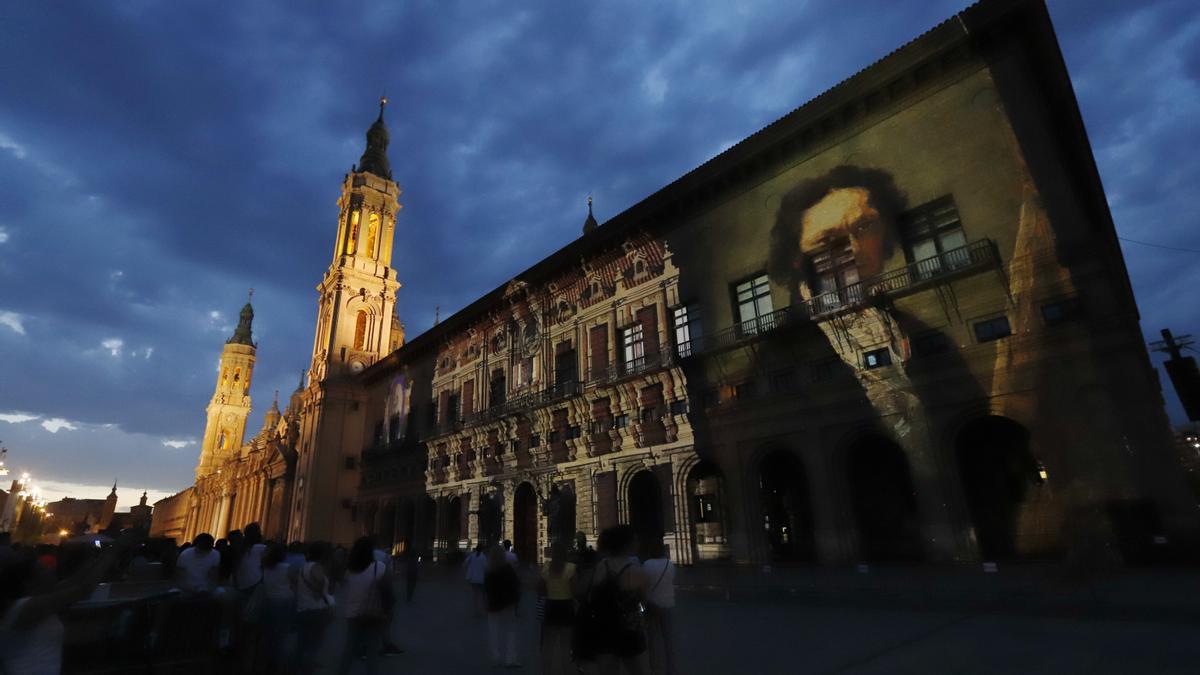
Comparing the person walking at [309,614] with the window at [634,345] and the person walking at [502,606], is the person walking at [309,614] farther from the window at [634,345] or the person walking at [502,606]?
the window at [634,345]

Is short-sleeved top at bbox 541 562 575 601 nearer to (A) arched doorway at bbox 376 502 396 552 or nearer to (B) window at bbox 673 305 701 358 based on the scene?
(B) window at bbox 673 305 701 358

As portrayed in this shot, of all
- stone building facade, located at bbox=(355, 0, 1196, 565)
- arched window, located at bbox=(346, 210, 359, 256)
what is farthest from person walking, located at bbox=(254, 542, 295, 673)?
arched window, located at bbox=(346, 210, 359, 256)

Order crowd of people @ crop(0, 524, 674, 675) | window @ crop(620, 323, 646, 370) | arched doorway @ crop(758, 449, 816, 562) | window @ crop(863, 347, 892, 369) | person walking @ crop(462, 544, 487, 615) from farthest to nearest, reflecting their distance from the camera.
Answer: window @ crop(620, 323, 646, 370)
arched doorway @ crop(758, 449, 816, 562)
window @ crop(863, 347, 892, 369)
person walking @ crop(462, 544, 487, 615)
crowd of people @ crop(0, 524, 674, 675)

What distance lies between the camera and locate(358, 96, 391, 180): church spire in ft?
196

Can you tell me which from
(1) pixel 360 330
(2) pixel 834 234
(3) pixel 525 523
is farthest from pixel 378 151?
(2) pixel 834 234

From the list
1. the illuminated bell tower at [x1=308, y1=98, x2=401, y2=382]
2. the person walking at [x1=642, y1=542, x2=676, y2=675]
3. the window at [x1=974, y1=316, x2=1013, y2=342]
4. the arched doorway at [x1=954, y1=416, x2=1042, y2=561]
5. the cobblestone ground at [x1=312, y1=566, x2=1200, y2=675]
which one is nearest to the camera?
the person walking at [x1=642, y1=542, x2=676, y2=675]

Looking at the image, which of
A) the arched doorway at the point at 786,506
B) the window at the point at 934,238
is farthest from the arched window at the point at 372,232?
the window at the point at 934,238

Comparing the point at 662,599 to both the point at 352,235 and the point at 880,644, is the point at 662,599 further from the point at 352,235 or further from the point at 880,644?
the point at 352,235

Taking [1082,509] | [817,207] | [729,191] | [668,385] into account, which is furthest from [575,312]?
[1082,509]

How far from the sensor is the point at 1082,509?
14.1m

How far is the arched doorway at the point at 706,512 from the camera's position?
21.2 meters

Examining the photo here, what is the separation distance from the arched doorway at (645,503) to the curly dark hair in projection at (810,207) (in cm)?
1029

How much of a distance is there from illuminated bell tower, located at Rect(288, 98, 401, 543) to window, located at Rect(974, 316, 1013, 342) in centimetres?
4497

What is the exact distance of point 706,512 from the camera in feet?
72.7
